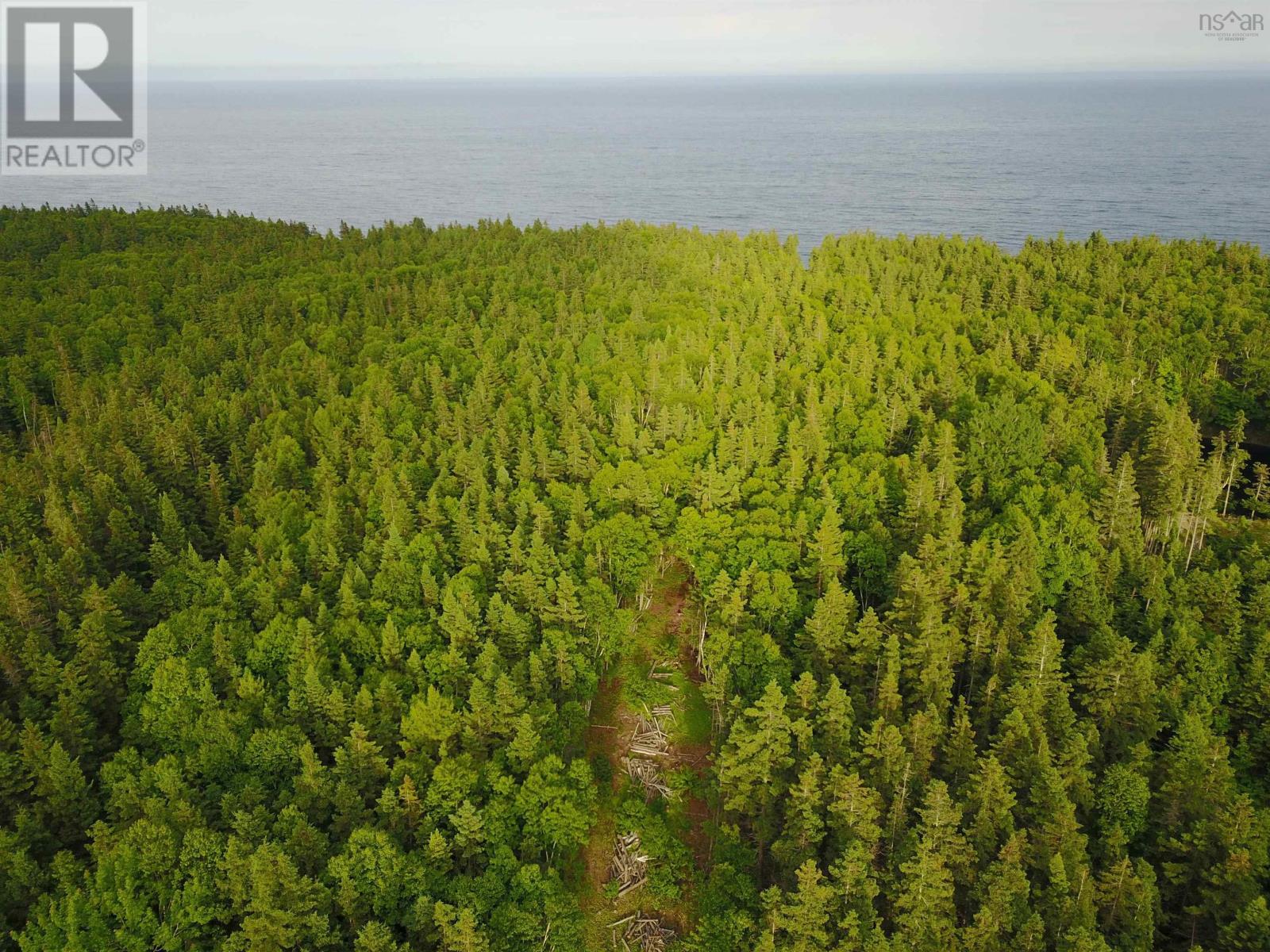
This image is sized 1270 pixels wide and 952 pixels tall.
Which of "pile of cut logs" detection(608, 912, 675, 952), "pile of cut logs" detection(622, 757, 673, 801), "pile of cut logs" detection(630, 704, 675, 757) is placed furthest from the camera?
"pile of cut logs" detection(630, 704, 675, 757)

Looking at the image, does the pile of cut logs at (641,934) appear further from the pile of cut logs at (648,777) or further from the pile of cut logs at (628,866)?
the pile of cut logs at (648,777)

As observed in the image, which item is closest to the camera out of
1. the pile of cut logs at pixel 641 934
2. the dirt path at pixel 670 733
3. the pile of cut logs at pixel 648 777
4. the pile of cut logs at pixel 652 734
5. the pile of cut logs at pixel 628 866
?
the pile of cut logs at pixel 641 934

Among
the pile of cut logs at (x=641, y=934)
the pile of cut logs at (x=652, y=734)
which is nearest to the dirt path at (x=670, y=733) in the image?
the pile of cut logs at (x=652, y=734)

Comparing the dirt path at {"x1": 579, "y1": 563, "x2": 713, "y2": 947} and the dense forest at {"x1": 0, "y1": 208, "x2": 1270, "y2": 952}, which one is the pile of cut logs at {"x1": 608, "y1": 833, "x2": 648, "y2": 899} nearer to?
the dirt path at {"x1": 579, "y1": 563, "x2": 713, "y2": 947}

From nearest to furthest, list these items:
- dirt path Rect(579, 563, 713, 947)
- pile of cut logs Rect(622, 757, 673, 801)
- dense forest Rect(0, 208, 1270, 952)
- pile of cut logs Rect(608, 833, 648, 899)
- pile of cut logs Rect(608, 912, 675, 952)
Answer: dense forest Rect(0, 208, 1270, 952), pile of cut logs Rect(608, 912, 675, 952), dirt path Rect(579, 563, 713, 947), pile of cut logs Rect(608, 833, 648, 899), pile of cut logs Rect(622, 757, 673, 801)

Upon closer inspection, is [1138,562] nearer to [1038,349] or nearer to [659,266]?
[1038,349]

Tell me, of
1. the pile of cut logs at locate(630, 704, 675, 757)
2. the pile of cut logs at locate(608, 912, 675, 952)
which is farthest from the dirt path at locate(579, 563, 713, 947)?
the pile of cut logs at locate(608, 912, 675, 952)
